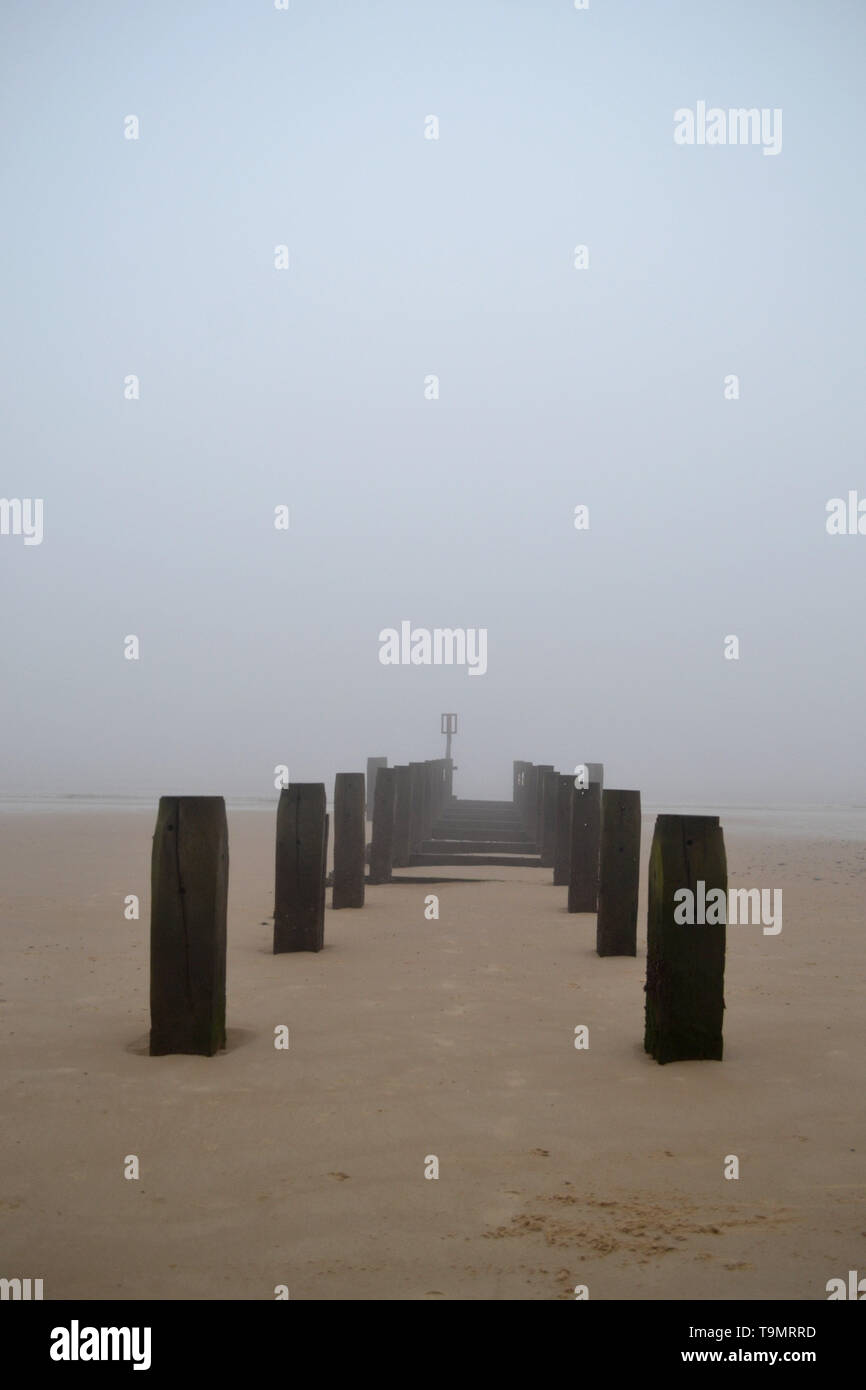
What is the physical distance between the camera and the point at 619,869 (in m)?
8.53

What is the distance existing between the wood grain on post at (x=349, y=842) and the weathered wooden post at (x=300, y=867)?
2421mm

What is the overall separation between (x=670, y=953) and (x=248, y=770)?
73.1 meters

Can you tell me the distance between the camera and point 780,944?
9414 millimetres

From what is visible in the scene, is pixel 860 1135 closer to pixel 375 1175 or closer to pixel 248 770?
pixel 375 1175

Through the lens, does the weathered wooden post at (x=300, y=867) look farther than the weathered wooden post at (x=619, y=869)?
No

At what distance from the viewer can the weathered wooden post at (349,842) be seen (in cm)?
1101

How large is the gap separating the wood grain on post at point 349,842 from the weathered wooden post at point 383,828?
1465mm

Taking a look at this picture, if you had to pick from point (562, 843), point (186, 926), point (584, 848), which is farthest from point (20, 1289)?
point (562, 843)

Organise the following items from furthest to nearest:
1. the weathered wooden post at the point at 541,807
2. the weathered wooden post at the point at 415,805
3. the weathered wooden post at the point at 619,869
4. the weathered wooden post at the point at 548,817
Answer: the weathered wooden post at the point at 541,807 < the weathered wooden post at the point at 415,805 < the weathered wooden post at the point at 548,817 < the weathered wooden post at the point at 619,869

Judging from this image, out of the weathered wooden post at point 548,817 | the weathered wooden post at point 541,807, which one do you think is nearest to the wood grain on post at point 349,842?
the weathered wooden post at point 548,817

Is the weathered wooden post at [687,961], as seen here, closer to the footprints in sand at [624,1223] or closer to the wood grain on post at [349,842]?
the footprints in sand at [624,1223]
